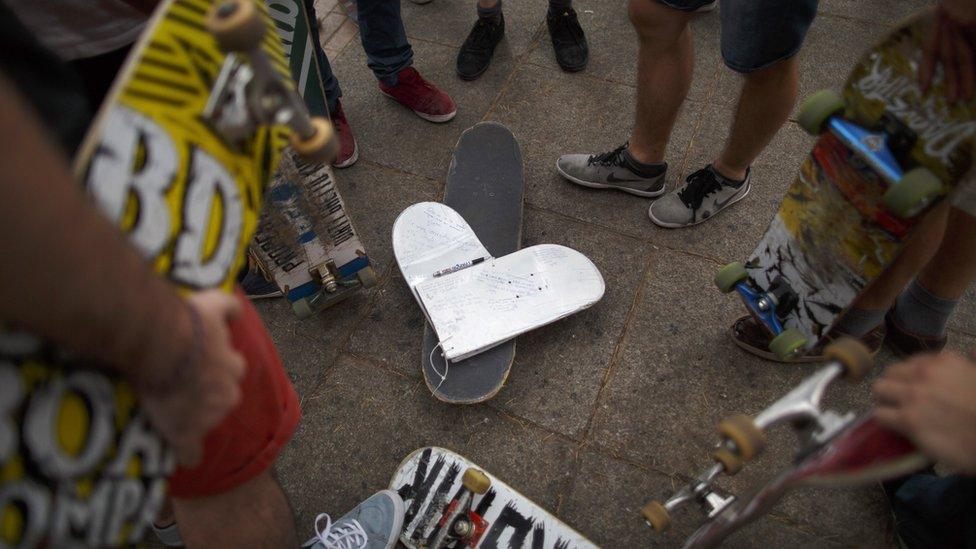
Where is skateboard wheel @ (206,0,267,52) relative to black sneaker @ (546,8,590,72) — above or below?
above

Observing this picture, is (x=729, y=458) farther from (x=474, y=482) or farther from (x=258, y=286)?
(x=258, y=286)

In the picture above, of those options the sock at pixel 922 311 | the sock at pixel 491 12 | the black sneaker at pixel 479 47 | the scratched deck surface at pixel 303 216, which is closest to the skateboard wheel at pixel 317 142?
the scratched deck surface at pixel 303 216

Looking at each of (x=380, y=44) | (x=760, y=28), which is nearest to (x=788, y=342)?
(x=760, y=28)

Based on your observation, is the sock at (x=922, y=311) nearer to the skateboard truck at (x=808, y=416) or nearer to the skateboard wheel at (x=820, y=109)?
the skateboard wheel at (x=820, y=109)

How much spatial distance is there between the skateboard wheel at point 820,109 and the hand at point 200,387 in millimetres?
1432

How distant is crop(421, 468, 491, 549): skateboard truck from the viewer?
155 centimetres

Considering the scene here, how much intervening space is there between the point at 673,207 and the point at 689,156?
45cm

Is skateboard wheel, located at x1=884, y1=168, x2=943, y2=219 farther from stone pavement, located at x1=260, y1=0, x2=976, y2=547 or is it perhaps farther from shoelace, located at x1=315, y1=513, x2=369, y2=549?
shoelace, located at x1=315, y1=513, x2=369, y2=549

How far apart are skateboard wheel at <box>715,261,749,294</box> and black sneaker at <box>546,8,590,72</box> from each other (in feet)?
5.61

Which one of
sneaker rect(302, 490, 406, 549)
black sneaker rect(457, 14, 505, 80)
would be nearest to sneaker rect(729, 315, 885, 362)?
sneaker rect(302, 490, 406, 549)

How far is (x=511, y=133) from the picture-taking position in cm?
266

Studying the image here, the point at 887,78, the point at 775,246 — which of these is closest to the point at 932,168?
the point at 887,78

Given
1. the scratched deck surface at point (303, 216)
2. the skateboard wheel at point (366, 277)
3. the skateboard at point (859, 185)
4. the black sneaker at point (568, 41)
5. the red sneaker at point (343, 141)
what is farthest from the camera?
the black sneaker at point (568, 41)

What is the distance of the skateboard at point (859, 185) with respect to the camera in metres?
1.23
